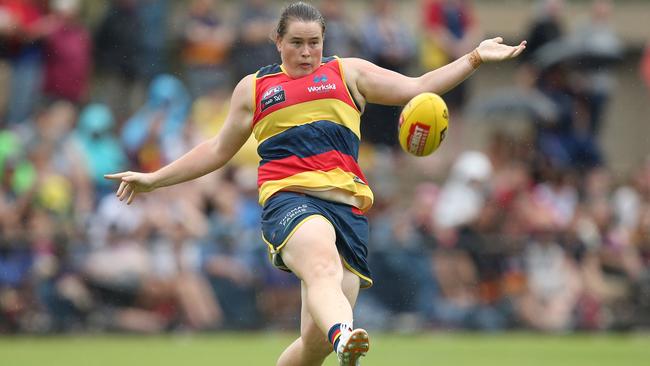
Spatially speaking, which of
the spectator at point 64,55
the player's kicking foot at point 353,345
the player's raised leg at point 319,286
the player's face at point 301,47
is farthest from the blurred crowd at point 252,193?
the player's kicking foot at point 353,345

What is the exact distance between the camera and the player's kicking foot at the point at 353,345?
20.3 ft

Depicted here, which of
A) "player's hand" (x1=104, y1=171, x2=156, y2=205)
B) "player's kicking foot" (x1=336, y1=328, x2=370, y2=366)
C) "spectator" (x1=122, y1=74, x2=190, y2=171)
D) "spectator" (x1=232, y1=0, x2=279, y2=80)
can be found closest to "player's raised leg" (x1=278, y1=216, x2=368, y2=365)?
"player's kicking foot" (x1=336, y1=328, x2=370, y2=366)

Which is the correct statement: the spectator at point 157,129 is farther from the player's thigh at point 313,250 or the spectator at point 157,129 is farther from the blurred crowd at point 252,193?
the player's thigh at point 313,250

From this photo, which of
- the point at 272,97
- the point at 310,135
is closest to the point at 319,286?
the point at 310,135

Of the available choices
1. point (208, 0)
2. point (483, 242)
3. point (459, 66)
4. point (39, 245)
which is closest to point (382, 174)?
point (483, 242)

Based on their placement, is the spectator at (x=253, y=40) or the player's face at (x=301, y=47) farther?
the spectator at (x=253, y=40)

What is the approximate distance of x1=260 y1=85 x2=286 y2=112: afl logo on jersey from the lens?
7.21 m

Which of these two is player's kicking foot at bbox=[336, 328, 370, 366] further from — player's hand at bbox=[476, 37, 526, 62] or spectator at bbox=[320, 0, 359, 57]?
spectator at bbox=[320, 0, 359, 57]

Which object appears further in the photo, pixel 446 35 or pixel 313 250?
pixel 446 35

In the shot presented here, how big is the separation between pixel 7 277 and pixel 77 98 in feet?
9.76

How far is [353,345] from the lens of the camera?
6.21 metres

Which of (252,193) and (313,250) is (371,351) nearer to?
(252,193)

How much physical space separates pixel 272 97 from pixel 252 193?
7.71 meters

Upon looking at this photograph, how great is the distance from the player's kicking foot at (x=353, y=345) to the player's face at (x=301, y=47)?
167 centimetres
